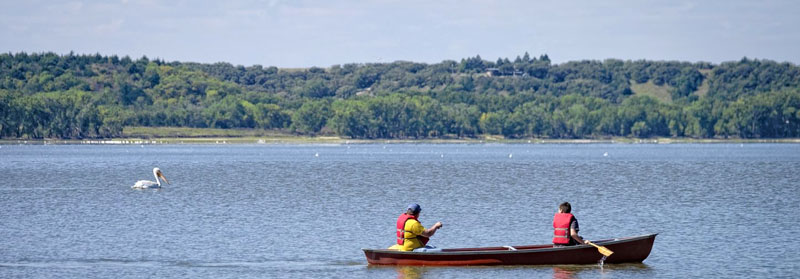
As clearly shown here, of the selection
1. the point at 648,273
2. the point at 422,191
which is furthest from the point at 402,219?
the point at 422,191

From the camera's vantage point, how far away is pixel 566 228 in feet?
109

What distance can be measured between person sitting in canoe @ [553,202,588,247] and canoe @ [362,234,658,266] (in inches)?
10.7

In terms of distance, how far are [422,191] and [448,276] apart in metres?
37.6

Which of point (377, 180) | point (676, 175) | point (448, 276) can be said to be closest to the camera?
point (448, 276)

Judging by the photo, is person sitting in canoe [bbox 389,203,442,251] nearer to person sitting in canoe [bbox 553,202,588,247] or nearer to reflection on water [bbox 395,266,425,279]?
reflection on water [bbox 395,266,425,279]

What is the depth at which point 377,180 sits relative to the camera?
280 ft

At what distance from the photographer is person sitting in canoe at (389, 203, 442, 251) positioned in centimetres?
3334

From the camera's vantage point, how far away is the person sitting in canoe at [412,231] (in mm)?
33344

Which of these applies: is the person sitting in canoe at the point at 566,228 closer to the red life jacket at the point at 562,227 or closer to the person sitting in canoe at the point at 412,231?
the red life jacket at the point at 562,227

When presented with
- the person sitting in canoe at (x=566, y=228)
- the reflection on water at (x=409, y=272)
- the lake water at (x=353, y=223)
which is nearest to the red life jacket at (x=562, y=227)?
the person sitting in canoe at (x=566, y=228)

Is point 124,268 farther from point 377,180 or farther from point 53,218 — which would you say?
point 377,180

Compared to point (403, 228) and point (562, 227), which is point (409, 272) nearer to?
point (403, 228)

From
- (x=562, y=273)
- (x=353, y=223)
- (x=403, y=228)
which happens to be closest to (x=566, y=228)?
(x=562, y=273)

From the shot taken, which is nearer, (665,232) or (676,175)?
(665,232)
